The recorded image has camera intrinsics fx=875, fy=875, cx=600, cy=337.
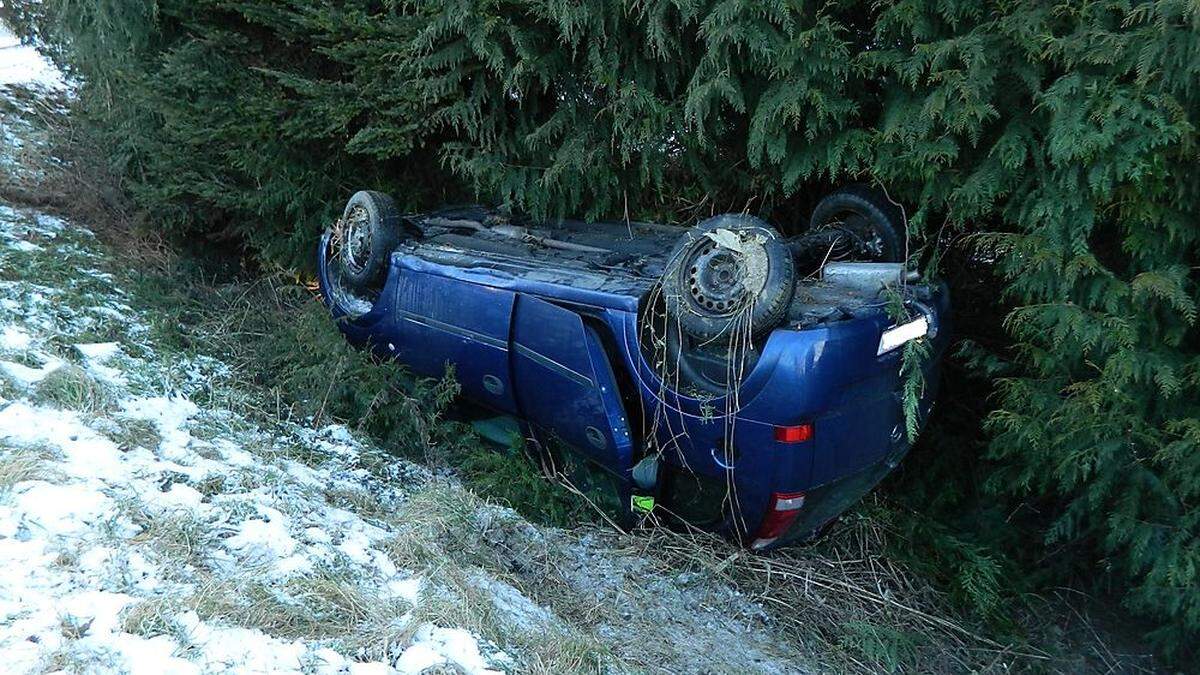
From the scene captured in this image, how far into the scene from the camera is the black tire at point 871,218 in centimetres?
436

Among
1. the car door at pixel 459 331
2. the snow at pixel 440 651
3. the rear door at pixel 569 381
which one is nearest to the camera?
the snow at pixel 440 651

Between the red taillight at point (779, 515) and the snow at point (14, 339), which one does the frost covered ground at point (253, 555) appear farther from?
the red taillight at point (779, 515)

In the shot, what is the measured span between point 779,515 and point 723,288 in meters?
1.04

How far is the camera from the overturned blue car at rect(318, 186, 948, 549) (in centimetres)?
371

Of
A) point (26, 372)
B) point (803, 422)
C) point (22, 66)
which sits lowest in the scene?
point (26, 372)

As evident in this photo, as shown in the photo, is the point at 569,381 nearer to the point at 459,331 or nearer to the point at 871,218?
the point at 459,331

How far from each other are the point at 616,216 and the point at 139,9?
391 centimetres

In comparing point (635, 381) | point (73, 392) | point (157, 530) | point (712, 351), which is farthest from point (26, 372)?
point (712, 351)

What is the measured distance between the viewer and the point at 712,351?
13.2 ft

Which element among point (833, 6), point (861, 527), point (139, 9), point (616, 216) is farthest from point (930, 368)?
point (139, 9)

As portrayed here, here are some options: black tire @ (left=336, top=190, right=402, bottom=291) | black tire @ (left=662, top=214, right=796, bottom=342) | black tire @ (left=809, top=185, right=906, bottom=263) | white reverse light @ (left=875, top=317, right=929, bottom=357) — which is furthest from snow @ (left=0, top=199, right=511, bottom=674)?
black tire @ (left=809, top=185, right=906, bottom=263)

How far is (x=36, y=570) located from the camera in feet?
9.69

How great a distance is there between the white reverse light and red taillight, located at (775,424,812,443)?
45 centimetres

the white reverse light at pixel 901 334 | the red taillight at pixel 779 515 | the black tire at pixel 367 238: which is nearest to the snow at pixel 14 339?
the black tire at pixel 367 238
